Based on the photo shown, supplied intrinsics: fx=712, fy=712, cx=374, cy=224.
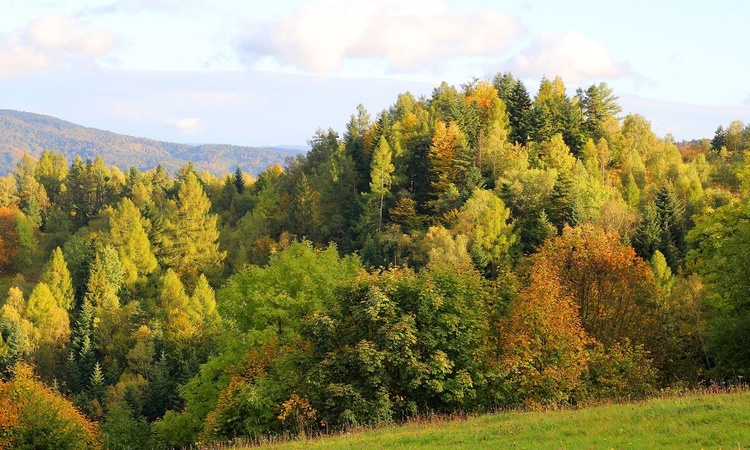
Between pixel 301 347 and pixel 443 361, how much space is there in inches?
325

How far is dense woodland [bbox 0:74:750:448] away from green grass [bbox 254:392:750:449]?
150 inches

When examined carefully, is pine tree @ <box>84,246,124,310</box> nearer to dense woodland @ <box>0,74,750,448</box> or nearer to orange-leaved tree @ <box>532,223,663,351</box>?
dense woodland @ <box>0,74,750,448</box>

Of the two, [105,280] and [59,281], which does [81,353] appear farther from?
[59,281]

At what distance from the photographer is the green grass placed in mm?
16734

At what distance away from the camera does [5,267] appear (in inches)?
4825

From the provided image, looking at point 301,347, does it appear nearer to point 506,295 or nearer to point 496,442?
point 506,295

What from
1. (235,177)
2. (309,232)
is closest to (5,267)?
(235,177)

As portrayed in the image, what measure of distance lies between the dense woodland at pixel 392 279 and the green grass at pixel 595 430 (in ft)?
12.5

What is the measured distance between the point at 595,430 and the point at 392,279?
1372 cm

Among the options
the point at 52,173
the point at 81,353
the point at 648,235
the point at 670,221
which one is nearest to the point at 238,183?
the point at 52,173

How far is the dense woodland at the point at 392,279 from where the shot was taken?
94.7 ft

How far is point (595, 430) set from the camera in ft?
59.9

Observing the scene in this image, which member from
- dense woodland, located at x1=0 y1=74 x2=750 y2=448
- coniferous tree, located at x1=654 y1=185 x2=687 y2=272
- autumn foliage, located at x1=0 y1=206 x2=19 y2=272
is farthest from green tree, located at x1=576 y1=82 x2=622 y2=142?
autumn foliage, located at x1=0 y1=206 x2=19 y2=272

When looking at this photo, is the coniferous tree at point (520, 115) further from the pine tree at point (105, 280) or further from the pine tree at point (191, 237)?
the pine tree at point (105, 280)
